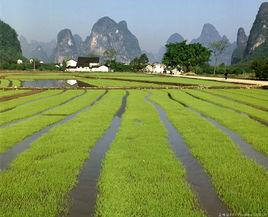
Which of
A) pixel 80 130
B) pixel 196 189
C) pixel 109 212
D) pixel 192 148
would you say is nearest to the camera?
pixel 109 212

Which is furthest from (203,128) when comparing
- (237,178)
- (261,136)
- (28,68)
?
(28,68)

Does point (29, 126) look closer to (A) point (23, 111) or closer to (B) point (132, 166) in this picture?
(A) point (23, 111)

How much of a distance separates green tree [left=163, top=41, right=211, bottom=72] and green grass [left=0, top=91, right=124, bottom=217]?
118m

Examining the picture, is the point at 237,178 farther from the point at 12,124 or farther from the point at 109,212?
the point at 12,124

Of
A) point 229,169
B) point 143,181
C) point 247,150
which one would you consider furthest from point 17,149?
point 247,150

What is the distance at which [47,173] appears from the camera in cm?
1211

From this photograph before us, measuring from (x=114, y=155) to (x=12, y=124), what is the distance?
9.45 m

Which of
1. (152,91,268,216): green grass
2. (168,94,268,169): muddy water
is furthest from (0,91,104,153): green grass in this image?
(168,94,268,169): muddy water

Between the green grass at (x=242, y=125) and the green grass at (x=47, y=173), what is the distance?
665cm

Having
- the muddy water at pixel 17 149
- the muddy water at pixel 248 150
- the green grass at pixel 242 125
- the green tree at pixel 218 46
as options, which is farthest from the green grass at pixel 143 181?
the green tree at pixel 218 46

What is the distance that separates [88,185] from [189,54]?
127 meters

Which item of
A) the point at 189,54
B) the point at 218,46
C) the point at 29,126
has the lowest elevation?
the point at 29,126

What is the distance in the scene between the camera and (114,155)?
14.5m

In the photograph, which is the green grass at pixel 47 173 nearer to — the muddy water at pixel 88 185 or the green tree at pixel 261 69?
the muddy water at pixel 88 185
